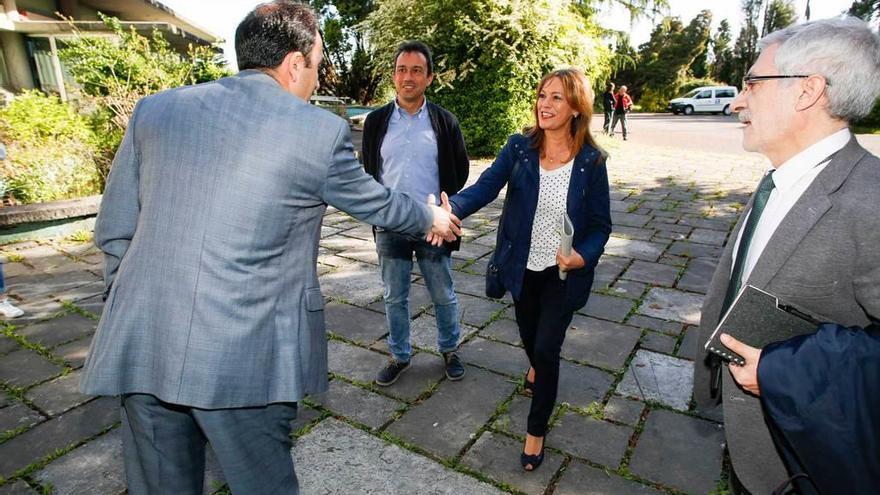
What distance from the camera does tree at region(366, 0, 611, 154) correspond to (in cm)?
1093

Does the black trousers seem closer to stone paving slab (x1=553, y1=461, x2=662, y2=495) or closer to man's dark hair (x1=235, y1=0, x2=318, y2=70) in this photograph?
stone paving slab (x1=553, y1=461, x2=662, y2=495)

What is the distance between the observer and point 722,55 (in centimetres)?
5659

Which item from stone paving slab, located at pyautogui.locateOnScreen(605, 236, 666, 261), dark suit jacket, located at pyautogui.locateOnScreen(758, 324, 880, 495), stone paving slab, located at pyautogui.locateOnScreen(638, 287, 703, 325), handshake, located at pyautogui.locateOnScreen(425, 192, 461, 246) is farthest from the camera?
stone paving slab, located at pyautogui.locateOnScreen(605, 236, 666, 261)

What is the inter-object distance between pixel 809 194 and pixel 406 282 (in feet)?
7.23

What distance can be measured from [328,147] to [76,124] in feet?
27.1

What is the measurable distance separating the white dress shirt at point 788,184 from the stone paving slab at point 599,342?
6.93ft

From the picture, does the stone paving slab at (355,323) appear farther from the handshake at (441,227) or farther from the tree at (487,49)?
the tree at (487,49)

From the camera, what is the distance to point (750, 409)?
148 cm

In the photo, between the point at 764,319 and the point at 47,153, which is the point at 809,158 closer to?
the point at 764,319

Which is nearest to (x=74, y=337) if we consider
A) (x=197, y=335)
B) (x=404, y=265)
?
(x=404, y=265)

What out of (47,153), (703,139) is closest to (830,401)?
(47,153)

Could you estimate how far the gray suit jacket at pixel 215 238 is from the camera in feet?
4.69

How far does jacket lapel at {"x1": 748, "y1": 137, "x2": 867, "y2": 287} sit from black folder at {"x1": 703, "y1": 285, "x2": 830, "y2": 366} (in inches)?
3.7

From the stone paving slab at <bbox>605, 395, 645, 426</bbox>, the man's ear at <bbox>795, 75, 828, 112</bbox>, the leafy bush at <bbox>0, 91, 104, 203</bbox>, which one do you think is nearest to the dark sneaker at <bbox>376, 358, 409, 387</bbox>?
the stone paving slab at <bbox>605, 395, 645, 426</bbox>
